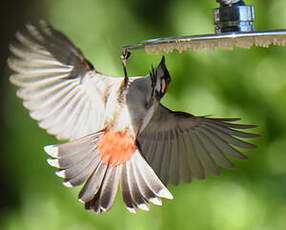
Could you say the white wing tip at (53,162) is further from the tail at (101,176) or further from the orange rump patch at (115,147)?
the orange rump patch at (115,147)

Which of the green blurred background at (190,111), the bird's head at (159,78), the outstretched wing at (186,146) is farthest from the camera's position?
the green blurred background at (190,111)

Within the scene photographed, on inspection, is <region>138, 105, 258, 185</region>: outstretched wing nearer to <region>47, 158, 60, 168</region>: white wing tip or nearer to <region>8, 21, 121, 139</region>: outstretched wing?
<region>8, 21, 121, 139</region>: outstretched wing

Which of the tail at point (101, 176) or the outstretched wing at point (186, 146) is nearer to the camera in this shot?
the tail at point (101, 176)

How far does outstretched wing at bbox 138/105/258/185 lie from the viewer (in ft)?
4.52

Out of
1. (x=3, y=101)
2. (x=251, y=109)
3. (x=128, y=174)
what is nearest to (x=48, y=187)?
(x=3, y=101)

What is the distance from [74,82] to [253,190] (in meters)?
1.21

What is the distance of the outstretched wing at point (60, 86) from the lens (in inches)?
50.2

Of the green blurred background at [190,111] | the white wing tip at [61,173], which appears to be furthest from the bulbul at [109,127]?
the green blurred background at [190,111]

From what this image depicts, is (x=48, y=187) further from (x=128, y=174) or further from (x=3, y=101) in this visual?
(x=128, y=174)

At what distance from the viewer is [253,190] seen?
90.1 inches

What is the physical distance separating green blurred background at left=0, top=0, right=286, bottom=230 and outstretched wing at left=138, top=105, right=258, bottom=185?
881 mm

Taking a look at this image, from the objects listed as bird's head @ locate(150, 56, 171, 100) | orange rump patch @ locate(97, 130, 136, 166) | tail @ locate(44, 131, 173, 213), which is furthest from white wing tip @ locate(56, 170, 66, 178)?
bird's head @ locate(150, 56, 171, 100)

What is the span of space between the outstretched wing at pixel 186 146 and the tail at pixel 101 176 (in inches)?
7.6

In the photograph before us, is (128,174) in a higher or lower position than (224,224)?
higher
